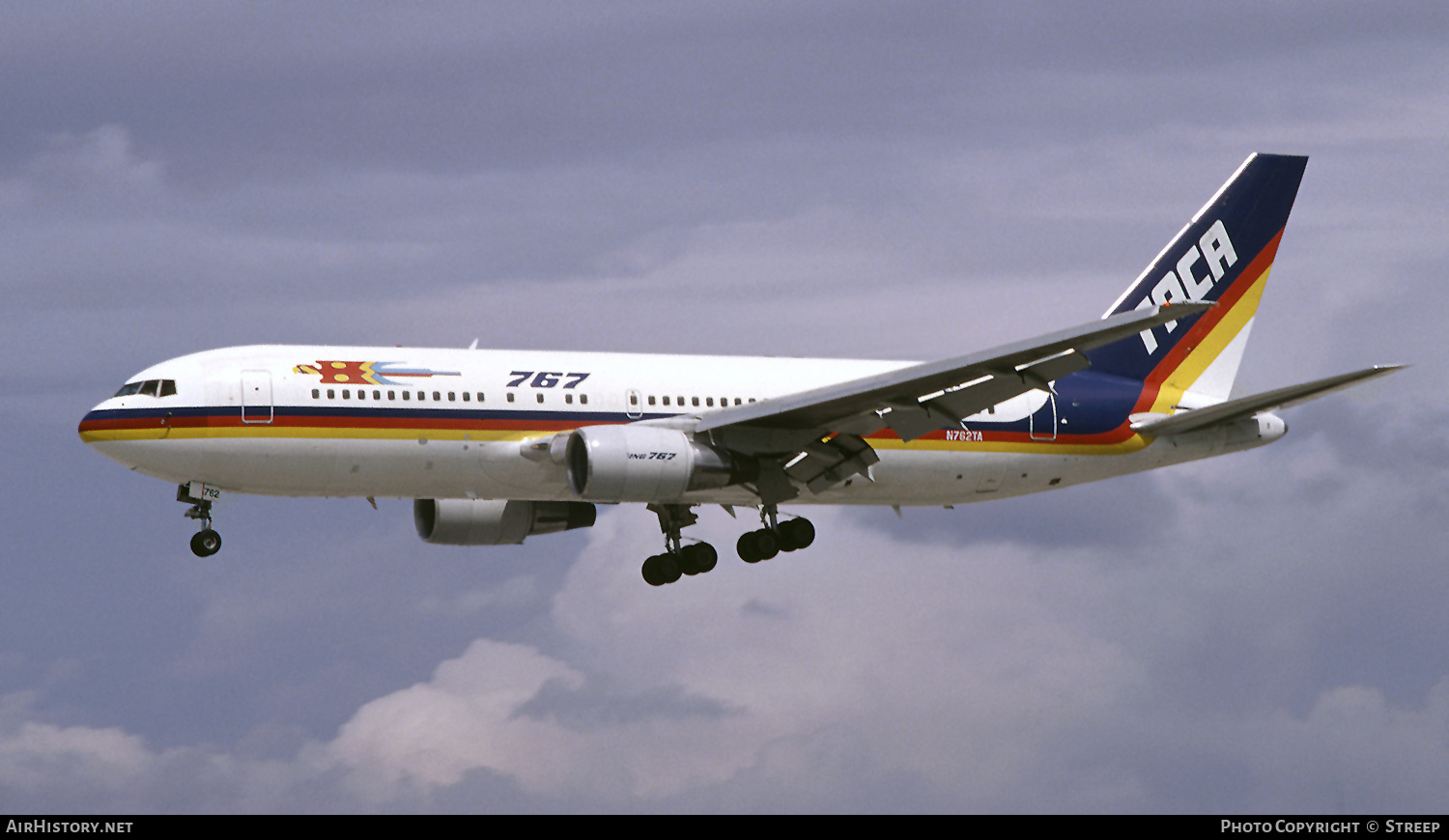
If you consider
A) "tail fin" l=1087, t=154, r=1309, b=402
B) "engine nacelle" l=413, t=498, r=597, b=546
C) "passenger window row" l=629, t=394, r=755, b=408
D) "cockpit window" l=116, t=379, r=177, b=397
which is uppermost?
"tail fin" l=1087, t=154, r=1309, b=402

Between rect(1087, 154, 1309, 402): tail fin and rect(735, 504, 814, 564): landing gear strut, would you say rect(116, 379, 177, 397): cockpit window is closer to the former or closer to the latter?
rect(735, 504, 814, 564): landing gear strut

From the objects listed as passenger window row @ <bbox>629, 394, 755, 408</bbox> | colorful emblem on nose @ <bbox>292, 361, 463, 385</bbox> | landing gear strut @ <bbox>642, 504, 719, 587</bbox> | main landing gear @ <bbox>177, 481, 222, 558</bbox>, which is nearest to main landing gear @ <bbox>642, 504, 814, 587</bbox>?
landing gear strut @ <bbox>642, 504, 719, 587</bbox>

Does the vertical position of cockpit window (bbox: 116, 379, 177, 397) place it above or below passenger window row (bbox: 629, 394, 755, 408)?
above

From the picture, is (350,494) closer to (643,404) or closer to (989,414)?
(643,404)

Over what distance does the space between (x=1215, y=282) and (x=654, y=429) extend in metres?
19.0

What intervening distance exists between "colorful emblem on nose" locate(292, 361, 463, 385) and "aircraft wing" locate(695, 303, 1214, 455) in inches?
267

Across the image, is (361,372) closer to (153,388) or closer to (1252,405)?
(153,388)

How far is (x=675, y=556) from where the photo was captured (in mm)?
47625

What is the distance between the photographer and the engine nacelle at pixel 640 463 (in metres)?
40.1

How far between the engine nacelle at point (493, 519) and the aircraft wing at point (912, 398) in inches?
318

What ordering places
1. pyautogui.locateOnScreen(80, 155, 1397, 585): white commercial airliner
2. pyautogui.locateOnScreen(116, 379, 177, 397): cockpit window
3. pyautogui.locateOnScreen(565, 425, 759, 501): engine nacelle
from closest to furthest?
pyautogui.locateOnScreen(565, 425, 759, 501): engine nacelle → pyautogui.locateOnScreen(80, 155, 1397, 585): white commercial airliner → pyautogui.locateOnScreen(116, 379, 177, 397): cockpit window

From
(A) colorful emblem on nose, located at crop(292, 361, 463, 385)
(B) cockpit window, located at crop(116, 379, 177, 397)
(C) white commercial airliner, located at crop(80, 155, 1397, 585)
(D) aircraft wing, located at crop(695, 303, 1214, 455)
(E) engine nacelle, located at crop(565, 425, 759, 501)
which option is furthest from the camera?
(A) colorful emblem on nose, located at crop(292, 361, 463, 385)

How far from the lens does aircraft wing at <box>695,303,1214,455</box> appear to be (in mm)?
37812

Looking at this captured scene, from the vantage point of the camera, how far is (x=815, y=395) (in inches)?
1601
